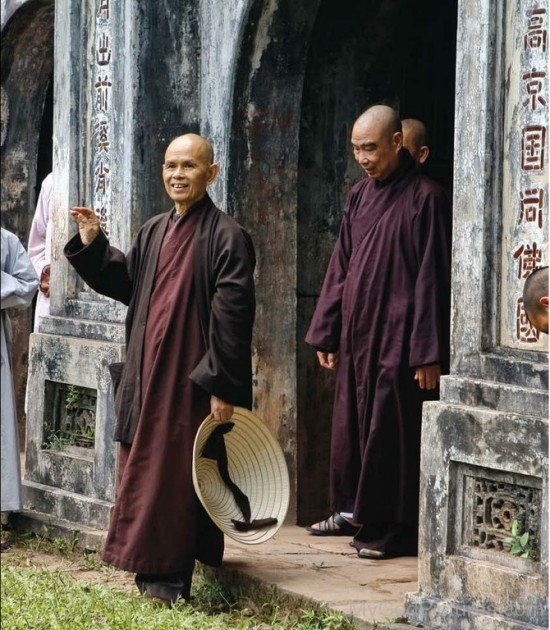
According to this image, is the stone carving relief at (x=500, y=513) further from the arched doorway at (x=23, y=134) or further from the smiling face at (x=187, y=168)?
the arched doorway at (x=23, y=134)

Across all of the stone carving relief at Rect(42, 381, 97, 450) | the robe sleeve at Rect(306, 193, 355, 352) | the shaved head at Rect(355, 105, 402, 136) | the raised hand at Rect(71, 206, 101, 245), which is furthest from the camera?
the stone carving relief at Rect(42, 381, 97, 450)

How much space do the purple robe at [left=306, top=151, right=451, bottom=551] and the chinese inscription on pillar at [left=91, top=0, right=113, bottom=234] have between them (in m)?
1.54

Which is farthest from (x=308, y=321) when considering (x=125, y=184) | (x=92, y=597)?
(x=92, y=597)

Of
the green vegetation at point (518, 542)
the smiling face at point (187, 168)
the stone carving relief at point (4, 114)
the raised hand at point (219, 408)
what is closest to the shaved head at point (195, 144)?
the smiling face at point (187, 168)

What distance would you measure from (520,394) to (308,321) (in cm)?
268

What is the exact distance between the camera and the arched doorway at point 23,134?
10.2 meters

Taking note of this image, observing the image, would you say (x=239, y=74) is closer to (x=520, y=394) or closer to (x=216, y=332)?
(x=216, y=332)

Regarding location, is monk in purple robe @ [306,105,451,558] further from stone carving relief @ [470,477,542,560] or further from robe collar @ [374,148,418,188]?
stone carving relief @ [470,477,542,560]

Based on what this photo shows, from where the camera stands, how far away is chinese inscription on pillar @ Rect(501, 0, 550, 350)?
17.4 feet

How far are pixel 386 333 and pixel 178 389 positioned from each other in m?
1.07

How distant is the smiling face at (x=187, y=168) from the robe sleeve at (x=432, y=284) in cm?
103

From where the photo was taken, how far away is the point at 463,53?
554cm

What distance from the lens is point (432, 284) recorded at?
6.58m

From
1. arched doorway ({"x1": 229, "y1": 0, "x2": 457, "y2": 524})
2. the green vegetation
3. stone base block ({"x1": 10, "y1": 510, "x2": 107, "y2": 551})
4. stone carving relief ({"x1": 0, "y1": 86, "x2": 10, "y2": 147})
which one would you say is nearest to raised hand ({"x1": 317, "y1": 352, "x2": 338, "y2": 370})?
arched doorway ({"x1": 229, "y1": 0, "x2": 457, "y2": 524})
